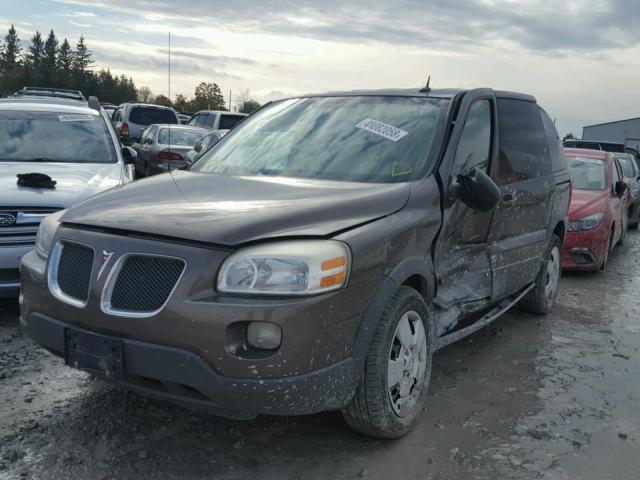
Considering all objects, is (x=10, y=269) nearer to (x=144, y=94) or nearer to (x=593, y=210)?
(x=593, y=210)

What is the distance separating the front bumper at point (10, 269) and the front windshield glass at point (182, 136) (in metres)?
8.85

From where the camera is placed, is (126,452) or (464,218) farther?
(464,218)

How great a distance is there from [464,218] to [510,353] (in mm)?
1559

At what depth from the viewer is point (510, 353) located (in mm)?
→ 5008

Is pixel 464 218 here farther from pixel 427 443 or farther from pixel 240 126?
pixel 240 126

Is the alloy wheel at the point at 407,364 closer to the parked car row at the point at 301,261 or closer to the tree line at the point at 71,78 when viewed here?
the parked car row at the point at 301,261

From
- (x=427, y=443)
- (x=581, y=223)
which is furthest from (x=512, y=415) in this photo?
Answer: (x=581, y=223)

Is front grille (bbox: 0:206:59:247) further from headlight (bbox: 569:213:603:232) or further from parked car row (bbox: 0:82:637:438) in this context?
headlight (bbox: 569:213:603:232)

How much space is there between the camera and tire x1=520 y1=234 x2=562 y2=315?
5.79 m

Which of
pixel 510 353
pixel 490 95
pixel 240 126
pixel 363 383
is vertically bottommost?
pixel 510 353

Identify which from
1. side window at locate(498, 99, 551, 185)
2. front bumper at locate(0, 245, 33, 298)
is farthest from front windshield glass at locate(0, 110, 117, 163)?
side window at locate(498, 99, 551, 185)

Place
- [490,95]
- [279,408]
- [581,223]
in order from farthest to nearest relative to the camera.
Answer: [581,223], [490,95], [279,408]

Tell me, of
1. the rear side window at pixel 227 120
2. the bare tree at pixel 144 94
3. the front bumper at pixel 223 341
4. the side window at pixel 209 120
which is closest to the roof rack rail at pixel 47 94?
the side window at pixel 209 120

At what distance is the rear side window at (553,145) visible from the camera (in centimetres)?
562
